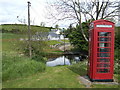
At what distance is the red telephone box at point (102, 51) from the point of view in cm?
361

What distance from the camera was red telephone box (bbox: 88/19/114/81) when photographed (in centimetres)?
361

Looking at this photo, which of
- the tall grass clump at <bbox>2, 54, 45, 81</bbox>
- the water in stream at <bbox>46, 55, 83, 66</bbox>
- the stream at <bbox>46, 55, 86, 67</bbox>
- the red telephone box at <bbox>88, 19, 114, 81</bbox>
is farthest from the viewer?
the water in stream at <bbox>46, 55, 83, 66</bbox>

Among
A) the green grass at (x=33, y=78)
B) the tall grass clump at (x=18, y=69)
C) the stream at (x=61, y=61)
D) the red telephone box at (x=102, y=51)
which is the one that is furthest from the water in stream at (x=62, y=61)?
the red telephone box at (x=102, y=51)

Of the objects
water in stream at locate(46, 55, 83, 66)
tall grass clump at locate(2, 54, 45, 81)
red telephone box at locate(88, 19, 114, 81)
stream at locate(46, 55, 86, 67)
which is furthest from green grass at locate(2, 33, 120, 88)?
water in stream at locate(46, 55, 83, 66)

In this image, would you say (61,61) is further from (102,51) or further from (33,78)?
(102,51)

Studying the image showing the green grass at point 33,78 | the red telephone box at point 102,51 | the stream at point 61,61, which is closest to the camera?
the green grass at point 33,78

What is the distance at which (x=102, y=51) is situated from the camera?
3.85 m

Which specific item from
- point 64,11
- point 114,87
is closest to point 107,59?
point 114,87

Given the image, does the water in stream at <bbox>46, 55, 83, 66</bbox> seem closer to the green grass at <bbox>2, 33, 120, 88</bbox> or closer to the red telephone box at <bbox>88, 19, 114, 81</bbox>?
the green grass at <bbox>2, 33, 120, 88</bbox>

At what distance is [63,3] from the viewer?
7.07m

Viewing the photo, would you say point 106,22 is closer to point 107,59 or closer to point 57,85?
point 107,59

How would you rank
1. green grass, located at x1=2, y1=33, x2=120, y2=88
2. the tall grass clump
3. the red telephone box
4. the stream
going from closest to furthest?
green grass, located at x1=2, y1=33, x2=120, y2=88 < the red telephone box < the tall grass clump < the stream

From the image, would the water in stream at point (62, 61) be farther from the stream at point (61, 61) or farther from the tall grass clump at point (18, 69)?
the tall grass clump at point (18, 69)

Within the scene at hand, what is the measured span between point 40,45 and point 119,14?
688 centimetres
